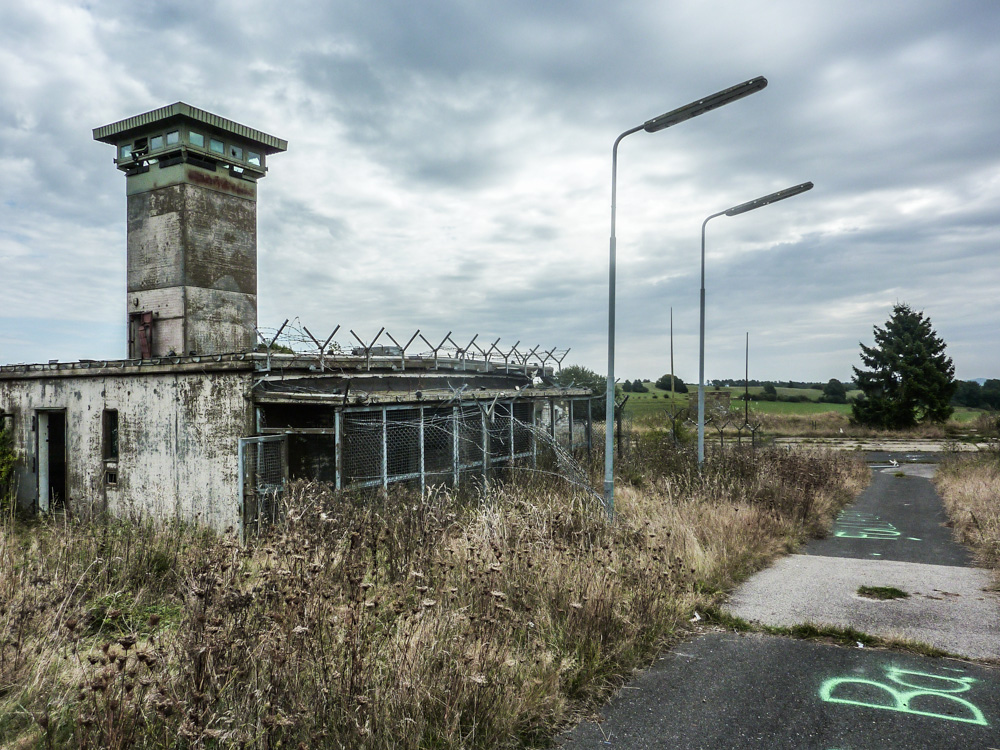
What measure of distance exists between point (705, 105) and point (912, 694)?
6.54m

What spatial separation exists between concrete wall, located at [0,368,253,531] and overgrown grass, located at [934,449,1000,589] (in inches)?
425

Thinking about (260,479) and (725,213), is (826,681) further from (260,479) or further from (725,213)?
(725,213)

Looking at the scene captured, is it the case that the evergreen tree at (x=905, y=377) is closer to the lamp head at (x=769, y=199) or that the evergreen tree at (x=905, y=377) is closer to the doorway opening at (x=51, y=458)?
the lamp head at (x=769, y=199)

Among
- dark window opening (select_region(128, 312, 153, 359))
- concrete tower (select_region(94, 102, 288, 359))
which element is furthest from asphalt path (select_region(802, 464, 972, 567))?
dark window opening (select_region(128, 312, 153, 359))

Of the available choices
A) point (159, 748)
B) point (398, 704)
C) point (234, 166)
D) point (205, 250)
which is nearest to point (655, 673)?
point (398, 704)

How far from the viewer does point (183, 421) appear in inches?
429

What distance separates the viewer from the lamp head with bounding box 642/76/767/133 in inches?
300

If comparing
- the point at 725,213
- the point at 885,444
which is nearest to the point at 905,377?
the point at 885,444

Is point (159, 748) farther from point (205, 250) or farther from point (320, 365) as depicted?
point (205, 250)

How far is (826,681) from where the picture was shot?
4.91 metres

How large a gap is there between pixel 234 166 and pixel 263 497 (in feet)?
49.7

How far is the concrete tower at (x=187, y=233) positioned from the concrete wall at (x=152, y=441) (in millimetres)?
5727

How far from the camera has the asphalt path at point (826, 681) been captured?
13.4ft

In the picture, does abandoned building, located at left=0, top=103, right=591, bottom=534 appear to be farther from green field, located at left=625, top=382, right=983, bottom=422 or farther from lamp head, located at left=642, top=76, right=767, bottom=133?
green field, located at left=625, top=382, right=983, bottom=422
